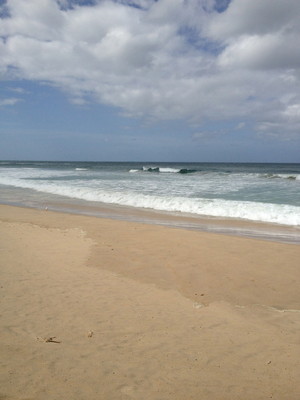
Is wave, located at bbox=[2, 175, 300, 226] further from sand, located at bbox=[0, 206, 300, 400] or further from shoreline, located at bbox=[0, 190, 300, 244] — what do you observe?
sand, located at bbox=[0, 206, 300, 400]

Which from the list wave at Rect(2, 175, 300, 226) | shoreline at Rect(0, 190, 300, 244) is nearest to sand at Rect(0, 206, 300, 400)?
shoreline at Rect(0, 190, 300, 244)

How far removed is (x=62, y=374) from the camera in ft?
8.39

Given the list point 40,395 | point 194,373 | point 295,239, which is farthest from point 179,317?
point 295,239

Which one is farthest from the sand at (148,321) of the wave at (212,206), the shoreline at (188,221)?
the wave at (212,206)

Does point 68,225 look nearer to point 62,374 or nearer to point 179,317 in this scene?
point 179,317

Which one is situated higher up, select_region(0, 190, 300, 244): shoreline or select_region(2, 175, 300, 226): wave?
select_region(2, 175, 300, 226): wave

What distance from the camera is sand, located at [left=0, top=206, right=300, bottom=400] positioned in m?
2.51

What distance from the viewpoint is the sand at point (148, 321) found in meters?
2.51

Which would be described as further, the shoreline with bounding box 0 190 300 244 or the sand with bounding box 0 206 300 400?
the shoreline with bounding box 0 190 300 244

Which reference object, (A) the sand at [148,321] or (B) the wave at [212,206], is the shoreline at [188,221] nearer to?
(B) the wave at [212,206]

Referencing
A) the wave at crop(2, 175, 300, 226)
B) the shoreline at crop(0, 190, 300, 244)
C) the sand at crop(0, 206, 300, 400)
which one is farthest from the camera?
the wave at crop(2, 175, 300, 226)

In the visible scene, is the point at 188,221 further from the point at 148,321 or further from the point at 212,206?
the point at 148,321

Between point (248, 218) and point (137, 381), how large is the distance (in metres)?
9.14

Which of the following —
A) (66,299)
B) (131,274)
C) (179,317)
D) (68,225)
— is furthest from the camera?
(68,225)
